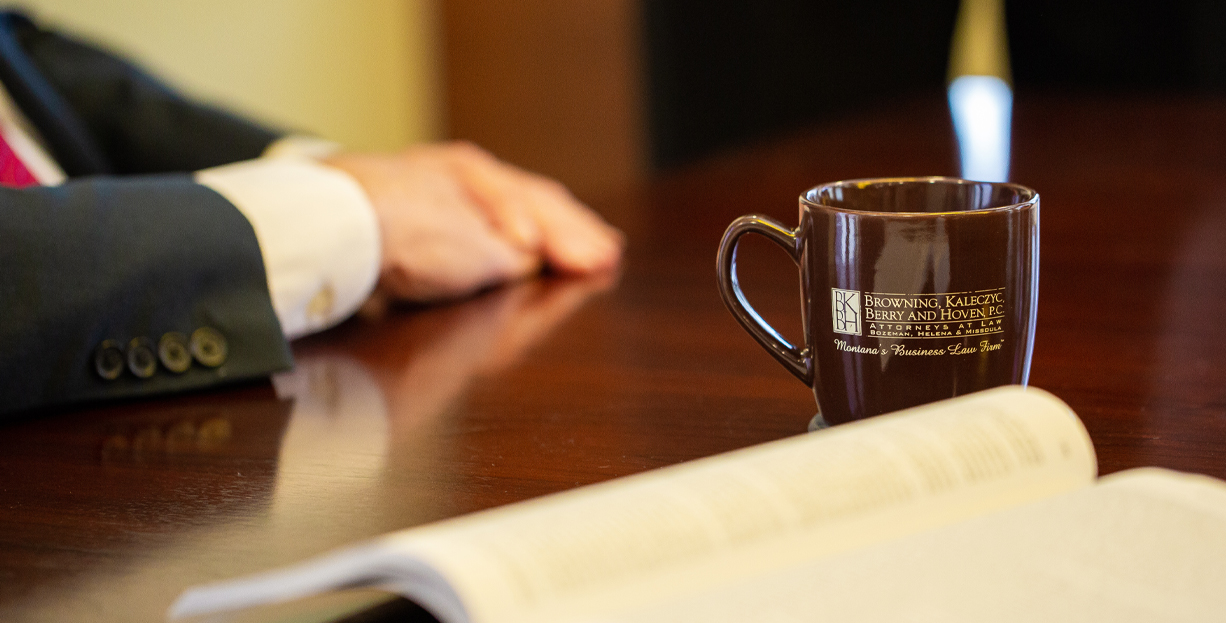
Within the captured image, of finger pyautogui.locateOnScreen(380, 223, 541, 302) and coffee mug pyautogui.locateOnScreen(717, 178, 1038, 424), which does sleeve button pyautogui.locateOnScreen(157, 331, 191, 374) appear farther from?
coffee mug pyautogui.locateOnScreen(717, 178, 1038, 424)

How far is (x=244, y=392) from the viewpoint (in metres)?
0.67

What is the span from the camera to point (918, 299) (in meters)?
0.47

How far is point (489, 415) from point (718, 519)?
276 mm

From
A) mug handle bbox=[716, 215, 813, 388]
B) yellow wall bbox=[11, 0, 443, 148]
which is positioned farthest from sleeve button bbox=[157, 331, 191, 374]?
yellow wall bbox=[11, 0, 443, 148]

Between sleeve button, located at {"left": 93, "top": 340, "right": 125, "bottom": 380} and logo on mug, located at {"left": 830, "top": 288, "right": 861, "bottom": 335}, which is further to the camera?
sleeve button, located at {"left": 93, "top": 340, "right": 125, "bottom": 380}

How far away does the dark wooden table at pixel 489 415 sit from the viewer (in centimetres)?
44

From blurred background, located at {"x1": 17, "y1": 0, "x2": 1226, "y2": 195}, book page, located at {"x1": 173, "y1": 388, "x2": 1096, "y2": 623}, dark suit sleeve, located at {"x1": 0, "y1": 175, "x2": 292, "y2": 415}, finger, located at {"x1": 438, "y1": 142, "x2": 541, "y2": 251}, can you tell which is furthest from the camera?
blurred background, located at {"x1": 17, "y1": 0, "x2": 1226, "y2": 195}

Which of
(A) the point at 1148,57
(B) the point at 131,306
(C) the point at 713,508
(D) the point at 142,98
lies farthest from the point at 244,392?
(A) the point at 1148,57

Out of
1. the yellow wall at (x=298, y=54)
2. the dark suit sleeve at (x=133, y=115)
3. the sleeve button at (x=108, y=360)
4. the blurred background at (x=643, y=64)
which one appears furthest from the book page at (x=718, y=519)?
the blurred background at (x=643, y=64)

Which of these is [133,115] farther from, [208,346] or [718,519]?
[718,519]

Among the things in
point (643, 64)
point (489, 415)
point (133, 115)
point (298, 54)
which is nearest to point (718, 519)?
point (489, 415)

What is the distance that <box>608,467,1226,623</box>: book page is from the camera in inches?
12.6

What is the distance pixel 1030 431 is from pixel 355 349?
488 mm

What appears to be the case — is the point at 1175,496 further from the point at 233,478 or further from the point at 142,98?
the point at 142,98
